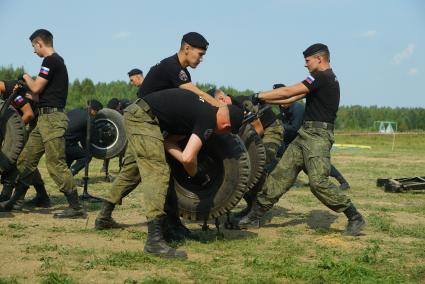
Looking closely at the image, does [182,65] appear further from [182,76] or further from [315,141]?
[315,141]

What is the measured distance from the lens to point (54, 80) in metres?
6.86

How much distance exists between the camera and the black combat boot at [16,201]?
738cm

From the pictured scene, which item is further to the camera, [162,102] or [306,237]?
[306,237]

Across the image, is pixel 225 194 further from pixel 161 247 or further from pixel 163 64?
pixel 163 64

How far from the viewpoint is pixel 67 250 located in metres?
5.12

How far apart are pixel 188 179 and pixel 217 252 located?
31.0 inches

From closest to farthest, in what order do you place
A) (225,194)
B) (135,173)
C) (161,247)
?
(161,247), (225,194), (135,173)

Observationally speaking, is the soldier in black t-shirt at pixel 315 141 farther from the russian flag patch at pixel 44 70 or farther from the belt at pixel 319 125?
the russian flag patch at pixel 44 70

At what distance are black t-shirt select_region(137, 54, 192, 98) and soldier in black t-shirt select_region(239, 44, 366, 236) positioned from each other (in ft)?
3.55

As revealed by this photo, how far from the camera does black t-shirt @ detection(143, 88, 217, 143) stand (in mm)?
4965

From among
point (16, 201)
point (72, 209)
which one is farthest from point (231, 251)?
point (16, 201)

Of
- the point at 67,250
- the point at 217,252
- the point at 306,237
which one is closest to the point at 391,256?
the point at 306,237

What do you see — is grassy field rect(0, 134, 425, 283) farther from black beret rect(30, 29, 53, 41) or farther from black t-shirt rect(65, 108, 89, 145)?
black beret rect(30, 29, 53, 41)

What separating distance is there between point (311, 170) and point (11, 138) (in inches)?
139
